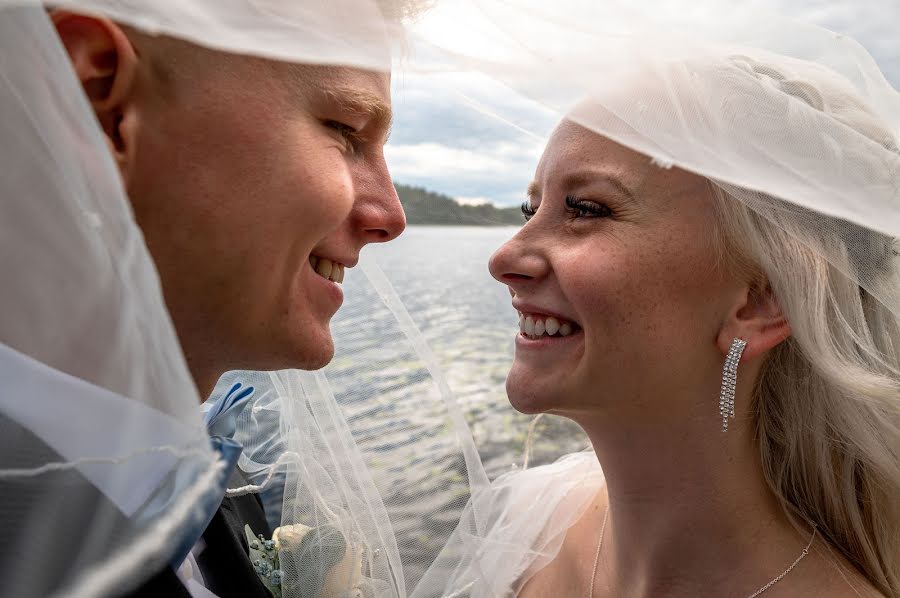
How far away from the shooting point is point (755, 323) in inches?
85.5

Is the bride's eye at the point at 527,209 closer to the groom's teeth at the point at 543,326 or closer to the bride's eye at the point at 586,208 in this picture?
the bride's eye at the point at 586,208

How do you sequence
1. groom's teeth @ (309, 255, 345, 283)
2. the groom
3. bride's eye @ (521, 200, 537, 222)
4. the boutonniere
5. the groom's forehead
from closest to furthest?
the groom < the groom's forehead < groom's teeth @ (309, 255, 345, 283) < the boutonniere < bride's eye @ (521, 200, 537, 222)

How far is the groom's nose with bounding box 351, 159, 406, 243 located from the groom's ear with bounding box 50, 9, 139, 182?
54 cm

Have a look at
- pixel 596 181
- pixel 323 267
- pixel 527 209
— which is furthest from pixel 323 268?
pixel 527 209

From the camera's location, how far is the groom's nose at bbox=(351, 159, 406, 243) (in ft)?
5.54

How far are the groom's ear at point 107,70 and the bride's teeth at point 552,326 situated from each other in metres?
1.38

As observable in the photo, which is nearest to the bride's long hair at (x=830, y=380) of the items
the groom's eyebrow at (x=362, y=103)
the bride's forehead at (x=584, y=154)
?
the bride's forehead at (x=584, y=154)

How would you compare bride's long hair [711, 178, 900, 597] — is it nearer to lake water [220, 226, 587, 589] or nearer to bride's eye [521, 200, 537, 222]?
bride's eye [521, 200, 537, 222]

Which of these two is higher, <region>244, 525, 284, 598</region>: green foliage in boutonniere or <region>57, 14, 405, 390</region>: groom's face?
<region>57, 14, 405, 390</region>: groom's face

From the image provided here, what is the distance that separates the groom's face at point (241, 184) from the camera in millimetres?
1333

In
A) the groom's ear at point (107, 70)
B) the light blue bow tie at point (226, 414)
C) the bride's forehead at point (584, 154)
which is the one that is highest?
the groom's ear at point (107, 70)

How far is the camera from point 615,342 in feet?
6.97

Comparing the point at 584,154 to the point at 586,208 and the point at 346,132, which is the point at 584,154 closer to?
the point at 586,208

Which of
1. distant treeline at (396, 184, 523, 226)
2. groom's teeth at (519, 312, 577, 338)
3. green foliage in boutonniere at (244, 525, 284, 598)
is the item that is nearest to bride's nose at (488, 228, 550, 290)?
groom's teeth at (519, 312, 577, 338)
